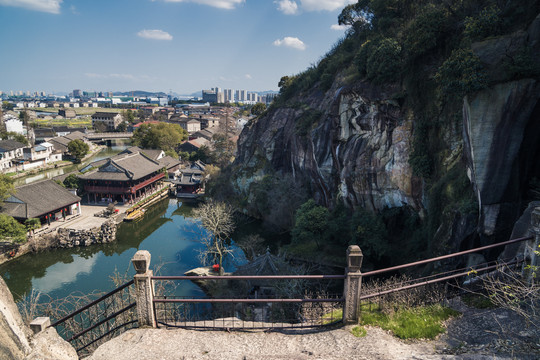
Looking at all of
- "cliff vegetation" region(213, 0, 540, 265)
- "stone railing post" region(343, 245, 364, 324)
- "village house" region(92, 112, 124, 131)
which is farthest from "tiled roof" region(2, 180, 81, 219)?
"village house" region(92, 112, 124, 131)

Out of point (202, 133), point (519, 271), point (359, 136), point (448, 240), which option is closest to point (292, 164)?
point (359, 136)

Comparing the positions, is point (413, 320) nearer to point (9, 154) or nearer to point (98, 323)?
point (98, 323)

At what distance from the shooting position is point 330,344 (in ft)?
17.8

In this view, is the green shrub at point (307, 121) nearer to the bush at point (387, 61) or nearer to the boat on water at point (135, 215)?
the bush at point (387, 61)

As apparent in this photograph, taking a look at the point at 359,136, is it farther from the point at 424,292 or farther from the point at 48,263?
the point at 48,263

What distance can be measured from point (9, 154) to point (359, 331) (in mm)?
52955

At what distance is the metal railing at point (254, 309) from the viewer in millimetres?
5785

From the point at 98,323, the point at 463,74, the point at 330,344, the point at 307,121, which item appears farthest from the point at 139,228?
the point at 463,74

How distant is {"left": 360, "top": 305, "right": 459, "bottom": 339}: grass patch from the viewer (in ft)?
18.5

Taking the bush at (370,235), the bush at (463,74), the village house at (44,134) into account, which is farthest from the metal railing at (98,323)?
the village house at (44,134)

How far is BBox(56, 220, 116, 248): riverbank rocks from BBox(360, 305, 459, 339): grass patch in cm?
2216

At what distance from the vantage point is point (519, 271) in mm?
6547

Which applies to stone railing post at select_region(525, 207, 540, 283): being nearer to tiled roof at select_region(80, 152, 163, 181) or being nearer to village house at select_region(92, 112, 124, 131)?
tiled roof at select_region(80, 152, 163, 181)

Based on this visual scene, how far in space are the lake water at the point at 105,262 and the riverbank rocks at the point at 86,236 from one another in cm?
41
